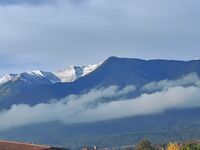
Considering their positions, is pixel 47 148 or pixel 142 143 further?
pixel 142 143

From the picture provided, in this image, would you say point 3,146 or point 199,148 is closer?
point 3,146

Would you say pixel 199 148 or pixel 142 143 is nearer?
pixel 199 148

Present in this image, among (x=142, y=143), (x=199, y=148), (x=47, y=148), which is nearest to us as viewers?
(x=47, y=148)

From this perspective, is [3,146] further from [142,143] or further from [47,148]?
[142,143]

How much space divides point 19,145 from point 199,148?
34.6 metres

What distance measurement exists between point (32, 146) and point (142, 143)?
1629 inches

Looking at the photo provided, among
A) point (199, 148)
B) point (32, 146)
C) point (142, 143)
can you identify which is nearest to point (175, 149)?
point (199, 148)

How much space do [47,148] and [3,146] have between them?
30.2 ft

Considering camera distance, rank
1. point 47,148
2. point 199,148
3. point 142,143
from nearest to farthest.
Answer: point 47,148, point 199,148, point 142,143

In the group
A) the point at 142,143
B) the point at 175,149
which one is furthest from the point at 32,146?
the point at 142,143

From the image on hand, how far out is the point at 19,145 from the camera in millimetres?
112938

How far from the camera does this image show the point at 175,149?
13038cm

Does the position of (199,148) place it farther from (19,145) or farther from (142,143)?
(19,145)

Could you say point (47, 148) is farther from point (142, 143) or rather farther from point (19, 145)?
point (142, 143)
